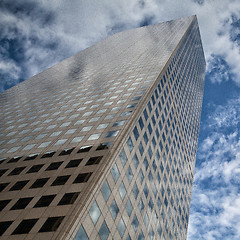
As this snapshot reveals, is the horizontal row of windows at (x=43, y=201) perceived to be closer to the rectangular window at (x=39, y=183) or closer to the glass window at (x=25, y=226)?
the glass window at (x=25, y=226)

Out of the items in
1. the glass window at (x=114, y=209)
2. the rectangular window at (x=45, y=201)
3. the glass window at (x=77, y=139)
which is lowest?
the rectangular window at (x=45, y=201)

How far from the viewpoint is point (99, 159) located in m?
32.3

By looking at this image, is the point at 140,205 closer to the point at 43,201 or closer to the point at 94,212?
the point at 94,212

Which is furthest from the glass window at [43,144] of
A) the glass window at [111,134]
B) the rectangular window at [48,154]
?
the glass window at [111,134]

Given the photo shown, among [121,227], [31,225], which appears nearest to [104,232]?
[121,227]

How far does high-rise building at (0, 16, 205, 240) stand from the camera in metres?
26.5

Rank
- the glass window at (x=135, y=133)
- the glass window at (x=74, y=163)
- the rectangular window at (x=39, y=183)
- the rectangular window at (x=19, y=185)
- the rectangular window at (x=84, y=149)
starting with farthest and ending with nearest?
the glass window at (x=135, y=133)
the rectangular window at (x=84, y=149)
the glass window at (x=74, y=163)
the rectangular window at (x=19, y=185)
the rectangular window at (x=39, y=183)

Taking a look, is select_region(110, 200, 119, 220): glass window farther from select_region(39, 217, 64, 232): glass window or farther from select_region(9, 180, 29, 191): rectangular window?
select_region(9, 180, 29, 191): rectangular window

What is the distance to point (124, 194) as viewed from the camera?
33.8 meters

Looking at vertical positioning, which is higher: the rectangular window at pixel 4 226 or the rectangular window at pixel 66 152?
the rectangular window at pixel 66 152

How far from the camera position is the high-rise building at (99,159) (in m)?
26.5

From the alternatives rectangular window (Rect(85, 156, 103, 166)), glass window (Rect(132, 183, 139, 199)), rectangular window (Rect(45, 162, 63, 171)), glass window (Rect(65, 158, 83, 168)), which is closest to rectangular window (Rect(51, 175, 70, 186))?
glass window (Rect(65, 158, 83, 168))

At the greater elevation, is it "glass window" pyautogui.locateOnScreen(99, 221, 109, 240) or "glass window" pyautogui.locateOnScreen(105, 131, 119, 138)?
"glass window" pyautogui.locateOnScreen(105, 131, 119, 138)

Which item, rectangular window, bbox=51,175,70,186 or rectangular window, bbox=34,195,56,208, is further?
rectangular window, bbox=51,175,70,186
